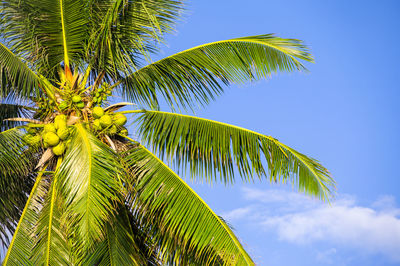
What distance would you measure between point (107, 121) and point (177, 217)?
5.71 ft

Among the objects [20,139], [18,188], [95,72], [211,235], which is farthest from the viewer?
[95,72]

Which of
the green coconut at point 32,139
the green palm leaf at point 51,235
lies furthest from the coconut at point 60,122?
the green palm leaf at point 51,235

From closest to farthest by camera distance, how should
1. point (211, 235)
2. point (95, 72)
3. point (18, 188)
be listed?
point (211, 235)
point (18, 188)
point (95, 72)

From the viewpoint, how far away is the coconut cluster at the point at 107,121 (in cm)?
850

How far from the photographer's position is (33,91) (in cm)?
896

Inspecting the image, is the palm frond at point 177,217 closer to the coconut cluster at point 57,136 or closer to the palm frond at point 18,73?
the coconut cluster at point 57,136

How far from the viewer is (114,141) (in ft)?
28.9

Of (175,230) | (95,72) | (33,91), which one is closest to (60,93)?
(33,91)

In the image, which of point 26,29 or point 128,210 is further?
point 26,29

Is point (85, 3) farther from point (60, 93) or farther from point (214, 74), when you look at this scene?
point (214, 74)

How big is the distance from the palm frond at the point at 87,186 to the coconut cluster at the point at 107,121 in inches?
22.8

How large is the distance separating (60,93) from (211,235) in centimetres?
317

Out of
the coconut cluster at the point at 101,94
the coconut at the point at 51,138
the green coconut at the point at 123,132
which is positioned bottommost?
the coconut at the point at 51,138

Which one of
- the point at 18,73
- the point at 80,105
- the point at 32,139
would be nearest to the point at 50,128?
the point at 32,139
